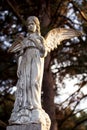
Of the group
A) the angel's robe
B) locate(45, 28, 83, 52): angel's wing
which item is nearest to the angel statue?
the angel's robe

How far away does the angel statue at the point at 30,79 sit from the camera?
5.96 m

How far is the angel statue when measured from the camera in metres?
5.96

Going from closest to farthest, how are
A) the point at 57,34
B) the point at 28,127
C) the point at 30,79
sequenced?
the point at 28,127
the point at 30,79
the point at 57,34

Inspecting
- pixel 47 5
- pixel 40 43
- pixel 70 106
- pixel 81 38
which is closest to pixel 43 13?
pixel 47 5

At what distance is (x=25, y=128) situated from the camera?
5.86m

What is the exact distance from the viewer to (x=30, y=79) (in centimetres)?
625

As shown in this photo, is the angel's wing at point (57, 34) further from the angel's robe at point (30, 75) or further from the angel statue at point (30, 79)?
the angel's robe at point (30, 75)

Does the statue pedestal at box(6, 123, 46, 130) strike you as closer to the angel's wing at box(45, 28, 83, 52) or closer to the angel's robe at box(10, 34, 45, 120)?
the angel's robe at box(10, 34, 45, 120)

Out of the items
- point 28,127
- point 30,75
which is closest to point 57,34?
point 30,75

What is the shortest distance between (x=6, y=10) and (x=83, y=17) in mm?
2396

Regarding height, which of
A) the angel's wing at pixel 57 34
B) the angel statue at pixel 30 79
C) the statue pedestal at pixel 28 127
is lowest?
the statue pedestal at pixel 28 127

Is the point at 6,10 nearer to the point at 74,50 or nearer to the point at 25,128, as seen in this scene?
the point at 74,50

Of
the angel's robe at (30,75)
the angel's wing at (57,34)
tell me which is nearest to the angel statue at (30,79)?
the angel's robe at (30,75)

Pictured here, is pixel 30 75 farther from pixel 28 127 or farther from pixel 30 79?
pixel 28 127
